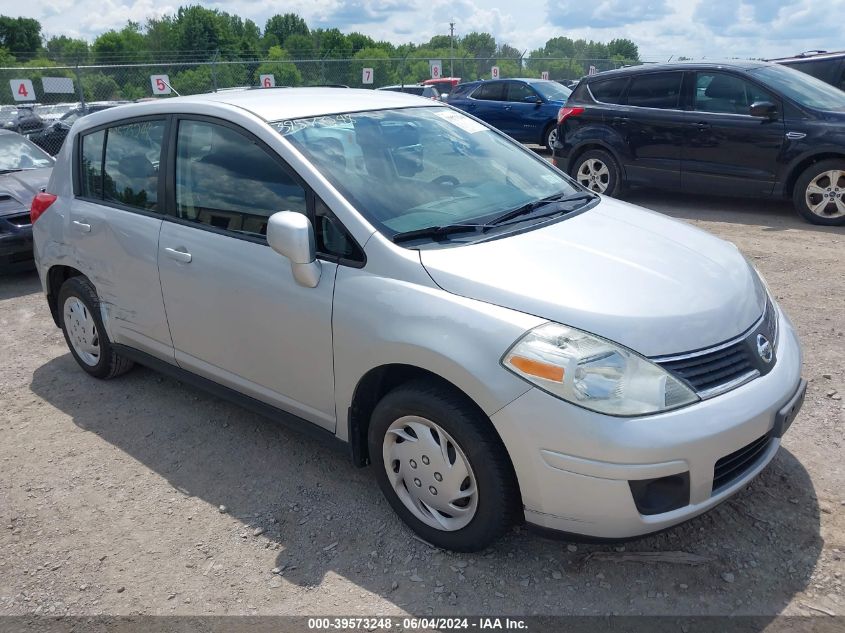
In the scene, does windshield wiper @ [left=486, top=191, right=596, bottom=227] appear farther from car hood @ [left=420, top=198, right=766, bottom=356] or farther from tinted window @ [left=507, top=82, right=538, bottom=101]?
tinted window @ [left=507, top=82, right=538, bottom=101]

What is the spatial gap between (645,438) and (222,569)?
1777mm

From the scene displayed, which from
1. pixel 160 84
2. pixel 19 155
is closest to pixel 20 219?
pixel 19 155

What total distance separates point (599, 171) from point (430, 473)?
7.33 metres

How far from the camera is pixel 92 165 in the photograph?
4398 mm

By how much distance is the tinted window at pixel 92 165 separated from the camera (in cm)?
434

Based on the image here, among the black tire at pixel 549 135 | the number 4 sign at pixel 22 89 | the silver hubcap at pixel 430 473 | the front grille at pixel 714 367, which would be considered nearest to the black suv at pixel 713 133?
the black tire at pixel 549 135

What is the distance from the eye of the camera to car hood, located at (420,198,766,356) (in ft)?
8.41

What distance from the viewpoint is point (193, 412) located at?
433 cm

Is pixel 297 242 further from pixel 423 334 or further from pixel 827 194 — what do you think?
pixel 827 194

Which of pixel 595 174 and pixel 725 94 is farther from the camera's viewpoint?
pixel 595 174

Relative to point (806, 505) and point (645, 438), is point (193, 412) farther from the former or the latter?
point (806, 505)

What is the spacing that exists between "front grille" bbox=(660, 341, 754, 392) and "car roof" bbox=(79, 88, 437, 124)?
2.06 m

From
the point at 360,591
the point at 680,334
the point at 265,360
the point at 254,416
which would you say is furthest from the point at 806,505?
the point at 254,416

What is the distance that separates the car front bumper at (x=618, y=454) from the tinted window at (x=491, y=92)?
13.5 meters
